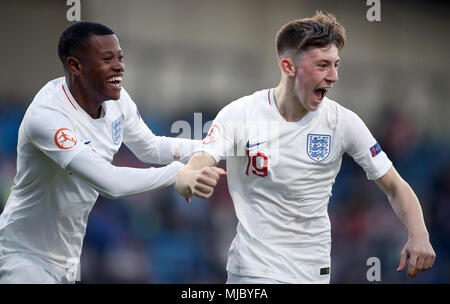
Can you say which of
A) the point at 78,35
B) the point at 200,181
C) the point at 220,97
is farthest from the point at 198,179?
the point at 220,97

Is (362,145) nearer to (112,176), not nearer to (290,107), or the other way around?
(290,107)

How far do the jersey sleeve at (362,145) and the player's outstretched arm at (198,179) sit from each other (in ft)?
3.10

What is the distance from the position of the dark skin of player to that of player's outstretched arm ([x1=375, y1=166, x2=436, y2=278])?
192 cm

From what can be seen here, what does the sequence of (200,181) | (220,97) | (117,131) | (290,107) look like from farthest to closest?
(220,97) < (117,131) < (290,107) < (200,181)

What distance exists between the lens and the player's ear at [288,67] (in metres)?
4.02

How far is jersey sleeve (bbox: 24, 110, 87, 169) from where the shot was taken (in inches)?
147

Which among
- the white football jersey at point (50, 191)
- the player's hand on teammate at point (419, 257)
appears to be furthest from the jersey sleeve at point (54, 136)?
the player's hand on teammate at point (419, 257)

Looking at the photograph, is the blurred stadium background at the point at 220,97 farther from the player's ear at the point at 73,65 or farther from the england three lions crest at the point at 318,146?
the england three lions crest at the point at 318,146

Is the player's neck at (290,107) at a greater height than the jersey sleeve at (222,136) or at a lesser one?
greater

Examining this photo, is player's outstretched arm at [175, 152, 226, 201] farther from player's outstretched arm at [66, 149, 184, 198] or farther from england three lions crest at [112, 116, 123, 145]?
england three lions crest at [112, 116, 123, 145]

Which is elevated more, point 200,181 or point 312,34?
point 312,34

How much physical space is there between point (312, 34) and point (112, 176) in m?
1.53

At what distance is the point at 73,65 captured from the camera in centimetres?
420
